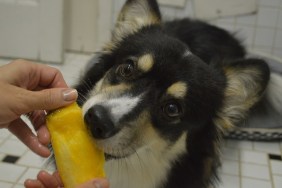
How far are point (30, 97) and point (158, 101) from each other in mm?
417

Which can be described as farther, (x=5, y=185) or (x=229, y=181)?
(x=229, y=181)

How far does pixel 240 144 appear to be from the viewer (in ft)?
7.35

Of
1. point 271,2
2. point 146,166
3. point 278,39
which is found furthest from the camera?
point 278,39

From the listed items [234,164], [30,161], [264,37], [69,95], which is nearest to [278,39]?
[264,37]

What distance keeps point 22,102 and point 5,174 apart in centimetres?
A: 85

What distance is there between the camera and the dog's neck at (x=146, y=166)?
143 cm

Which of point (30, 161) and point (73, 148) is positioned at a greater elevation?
point (73, 148)

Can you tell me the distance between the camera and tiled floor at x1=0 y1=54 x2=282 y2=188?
1.84 m

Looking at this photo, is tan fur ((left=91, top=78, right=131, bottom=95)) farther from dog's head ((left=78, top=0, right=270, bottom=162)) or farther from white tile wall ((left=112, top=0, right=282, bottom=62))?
white tile wall ((left=112, top=0, right=282, bottom=62))

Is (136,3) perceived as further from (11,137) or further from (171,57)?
(11,137)

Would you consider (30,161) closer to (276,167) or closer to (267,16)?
(276,167)

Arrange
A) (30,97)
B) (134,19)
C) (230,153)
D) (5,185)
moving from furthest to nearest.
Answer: (230,153) → (5,185) → (134,19) → (30,97)

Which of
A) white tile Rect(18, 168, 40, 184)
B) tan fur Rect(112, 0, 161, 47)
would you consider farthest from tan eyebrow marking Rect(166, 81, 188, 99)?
white tile Rect(18, 168, 40, 184)

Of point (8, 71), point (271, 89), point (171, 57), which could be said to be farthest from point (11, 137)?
point (271, 89)
